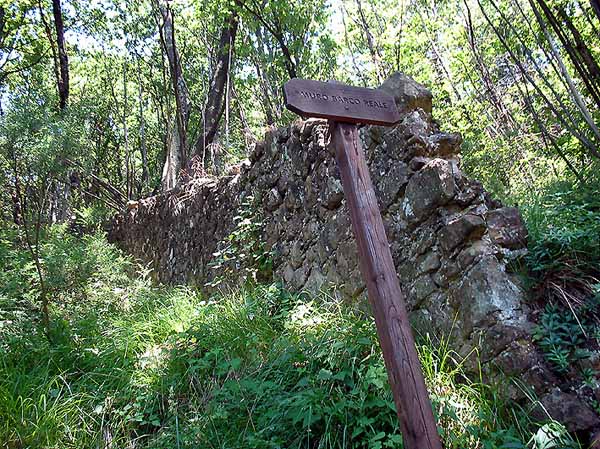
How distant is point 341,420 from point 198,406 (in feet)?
3.65

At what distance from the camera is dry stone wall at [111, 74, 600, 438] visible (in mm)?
2186

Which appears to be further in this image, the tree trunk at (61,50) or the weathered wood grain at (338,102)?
the tree trunk at (61,50)

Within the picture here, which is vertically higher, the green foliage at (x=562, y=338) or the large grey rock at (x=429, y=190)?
the large grey rock at (x=429, y=190)

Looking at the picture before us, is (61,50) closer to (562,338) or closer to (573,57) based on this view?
(573,57)

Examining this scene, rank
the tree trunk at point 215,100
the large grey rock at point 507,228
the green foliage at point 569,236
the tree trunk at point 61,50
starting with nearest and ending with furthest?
1. the green foliage at point 569,236
2. the large grey rock at point 507,228
3. the tree trunk at point 215,100
4. the tree trunk at point 61,50

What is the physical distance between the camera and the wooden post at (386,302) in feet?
5.85

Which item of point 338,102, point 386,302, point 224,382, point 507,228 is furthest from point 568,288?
point 224,382

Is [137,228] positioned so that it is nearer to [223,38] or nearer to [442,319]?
[223,38]

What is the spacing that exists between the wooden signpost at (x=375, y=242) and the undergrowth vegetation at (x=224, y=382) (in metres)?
0.27

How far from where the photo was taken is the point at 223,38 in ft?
26.6

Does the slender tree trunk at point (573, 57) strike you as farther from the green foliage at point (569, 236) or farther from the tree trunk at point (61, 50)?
the tree trunk at point (61, 50)

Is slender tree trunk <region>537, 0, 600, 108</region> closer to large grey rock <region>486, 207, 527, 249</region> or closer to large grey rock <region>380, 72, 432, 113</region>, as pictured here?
large grey rock <region>380, 72, 432, 113</region>

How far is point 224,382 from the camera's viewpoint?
9.44 feet

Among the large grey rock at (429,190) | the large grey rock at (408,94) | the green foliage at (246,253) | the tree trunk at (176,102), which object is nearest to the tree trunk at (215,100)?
the tree trunk at (176,102)
